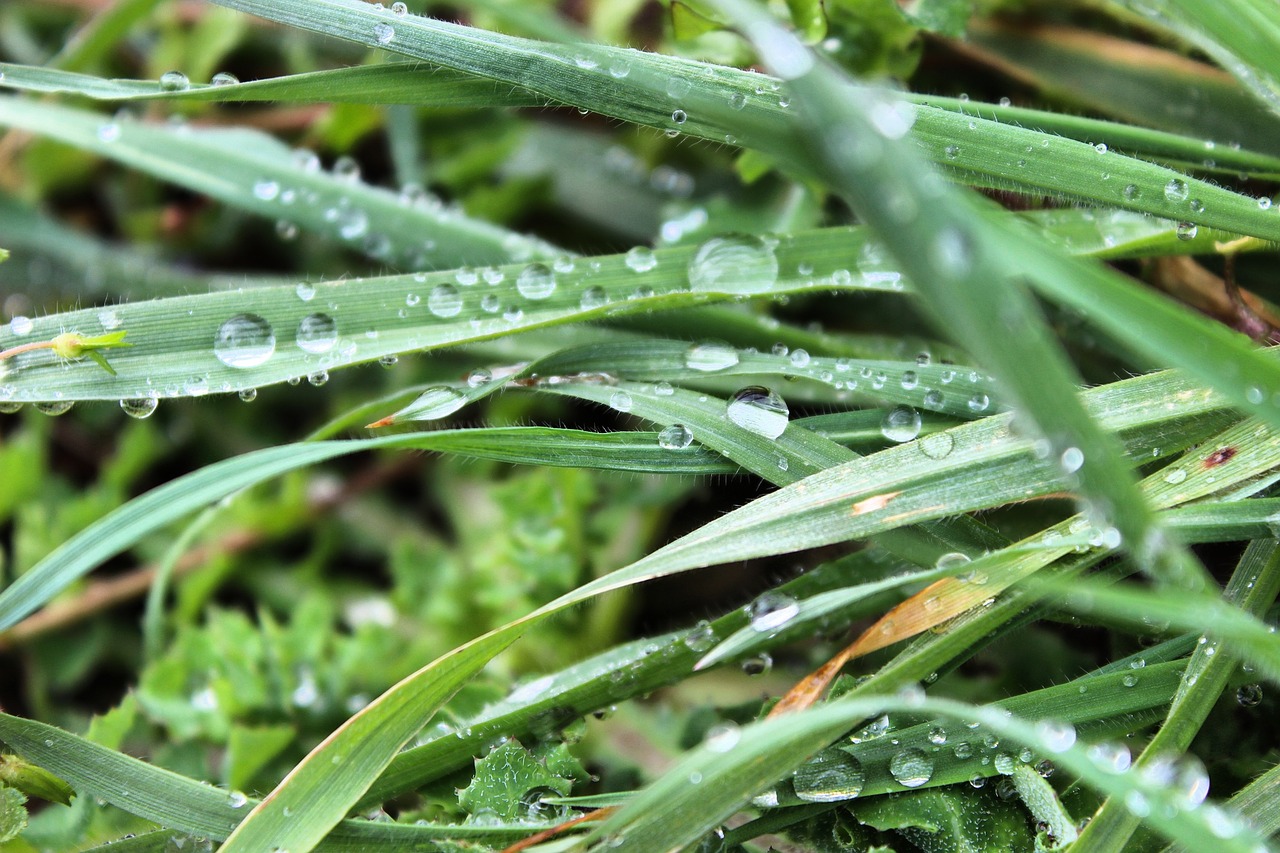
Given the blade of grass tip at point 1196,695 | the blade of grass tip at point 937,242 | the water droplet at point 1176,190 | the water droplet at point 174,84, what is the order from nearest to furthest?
the blade of grass tip at point 937,242 < the blade of grass tip at point 1196,695 < the water droplet at point 1176,190 < the water droplet at point 174,84

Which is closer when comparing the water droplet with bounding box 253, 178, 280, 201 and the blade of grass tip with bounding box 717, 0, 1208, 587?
the blade of grass tip with bounding box 717, 0, 1208, 587

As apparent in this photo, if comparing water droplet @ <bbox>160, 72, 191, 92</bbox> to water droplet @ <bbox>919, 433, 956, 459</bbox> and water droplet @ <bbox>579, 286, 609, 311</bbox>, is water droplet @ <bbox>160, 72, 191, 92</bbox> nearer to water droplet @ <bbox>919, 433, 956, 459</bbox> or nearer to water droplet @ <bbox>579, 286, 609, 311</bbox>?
water droplet @ <bbox>579, 286, 609, 311</bbox>

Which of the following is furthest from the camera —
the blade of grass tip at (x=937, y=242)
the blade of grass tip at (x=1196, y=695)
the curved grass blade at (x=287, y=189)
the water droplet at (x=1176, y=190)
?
the curved grass blade at (x=287, y=189)

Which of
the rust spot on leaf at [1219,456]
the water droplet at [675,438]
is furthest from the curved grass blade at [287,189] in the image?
the rust spot on leaf at [1219,456]

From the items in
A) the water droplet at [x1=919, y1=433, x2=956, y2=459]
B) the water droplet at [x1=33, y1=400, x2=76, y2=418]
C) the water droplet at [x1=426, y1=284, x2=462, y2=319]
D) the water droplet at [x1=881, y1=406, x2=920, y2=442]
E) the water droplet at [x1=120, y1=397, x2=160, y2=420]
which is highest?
the water droplet at [x1=426, y1=284, x2=462, y2=319]

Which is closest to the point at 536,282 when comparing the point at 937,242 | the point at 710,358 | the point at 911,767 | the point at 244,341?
the point at 710,358

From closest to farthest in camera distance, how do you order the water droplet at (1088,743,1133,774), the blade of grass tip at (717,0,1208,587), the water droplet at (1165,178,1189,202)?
the blade of grass tip at (717,0,1208,587) < the water droplet at (1088,743,1133,774) < the water droplet at (1165,178,1189,202)

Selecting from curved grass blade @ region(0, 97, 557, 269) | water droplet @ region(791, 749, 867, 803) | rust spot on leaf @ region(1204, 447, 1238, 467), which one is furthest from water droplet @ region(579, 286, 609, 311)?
rust spot on leaf @ region(1204, 447, 1238, 467)

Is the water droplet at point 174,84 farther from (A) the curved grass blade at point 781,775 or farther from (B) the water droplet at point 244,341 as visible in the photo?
(A) the curved grass blade at point 781,775
